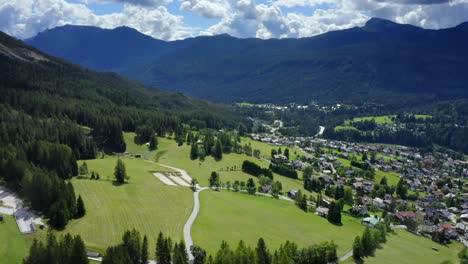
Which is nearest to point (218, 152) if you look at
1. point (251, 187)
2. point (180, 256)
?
point (251, 187)

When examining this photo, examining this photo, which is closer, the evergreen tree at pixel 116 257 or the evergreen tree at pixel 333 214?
the evergreen tree at pixel 116 257

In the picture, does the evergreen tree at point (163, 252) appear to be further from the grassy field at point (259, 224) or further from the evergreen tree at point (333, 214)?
the evergreen tree at point (333, 214)

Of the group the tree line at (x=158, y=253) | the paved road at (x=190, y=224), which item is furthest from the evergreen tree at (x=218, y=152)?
the tree line at (x=158, y=253)

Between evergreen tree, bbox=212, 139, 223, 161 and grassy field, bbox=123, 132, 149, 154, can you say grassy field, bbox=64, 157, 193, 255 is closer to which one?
grassy field, bbox=123, 132, 149, 154

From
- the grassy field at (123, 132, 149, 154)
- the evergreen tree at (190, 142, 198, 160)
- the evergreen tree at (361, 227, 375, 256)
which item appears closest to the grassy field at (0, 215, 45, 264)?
the evergreen tree at (361, 227, 375, 256)

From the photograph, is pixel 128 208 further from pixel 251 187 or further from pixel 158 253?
pixel 251 187

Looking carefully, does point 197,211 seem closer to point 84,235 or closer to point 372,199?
point 84,235
